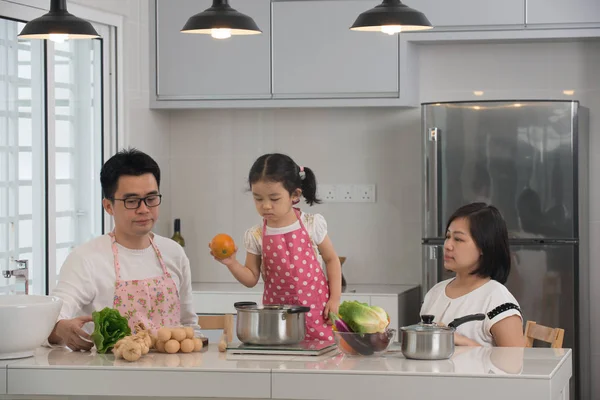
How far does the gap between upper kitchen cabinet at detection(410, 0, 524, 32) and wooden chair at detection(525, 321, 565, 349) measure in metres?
2.05

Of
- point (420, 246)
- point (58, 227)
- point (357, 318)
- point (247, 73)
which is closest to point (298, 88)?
point (247, 73)

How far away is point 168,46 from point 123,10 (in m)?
0.33

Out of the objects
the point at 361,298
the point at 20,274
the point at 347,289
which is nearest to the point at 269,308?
the point at 20,274

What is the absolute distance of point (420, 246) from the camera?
200 inches

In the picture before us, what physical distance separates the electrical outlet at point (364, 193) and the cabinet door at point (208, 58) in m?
0.71

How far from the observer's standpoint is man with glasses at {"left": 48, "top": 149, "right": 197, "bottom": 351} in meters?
2.90

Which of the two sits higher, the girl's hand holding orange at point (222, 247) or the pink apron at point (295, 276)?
the girl's hand holding orange at point (222, 247)

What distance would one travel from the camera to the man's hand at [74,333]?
264cm

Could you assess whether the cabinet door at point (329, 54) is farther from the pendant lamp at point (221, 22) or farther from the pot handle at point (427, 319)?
the pot handle at point (427, 319)

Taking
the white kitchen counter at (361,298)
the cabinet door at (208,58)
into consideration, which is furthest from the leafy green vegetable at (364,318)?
the cabinet door at (208,58)

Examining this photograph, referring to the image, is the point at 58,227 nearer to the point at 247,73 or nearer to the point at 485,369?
the point at 247,73

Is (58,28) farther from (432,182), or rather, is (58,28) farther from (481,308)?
(432,182)

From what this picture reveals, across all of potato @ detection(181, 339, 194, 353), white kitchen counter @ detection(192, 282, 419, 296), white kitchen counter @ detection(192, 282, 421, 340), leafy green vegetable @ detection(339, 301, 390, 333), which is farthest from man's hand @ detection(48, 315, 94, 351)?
white kitchen counter @ detection(192, 282, 419, 296)

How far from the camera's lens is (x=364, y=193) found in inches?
202
